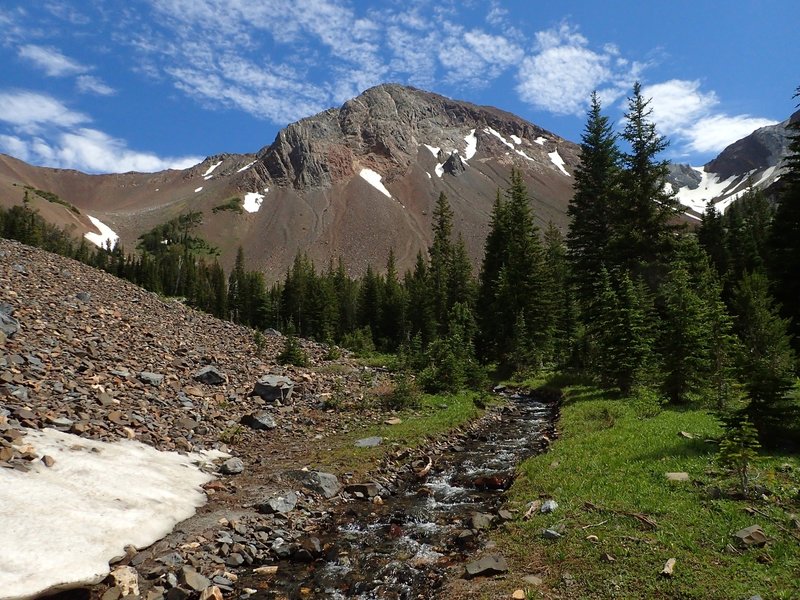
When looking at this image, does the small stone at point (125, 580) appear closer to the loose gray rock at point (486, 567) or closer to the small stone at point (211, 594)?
the small stone at point (211, 594)

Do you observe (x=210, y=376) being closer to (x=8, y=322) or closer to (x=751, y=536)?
(x=8, y=322)

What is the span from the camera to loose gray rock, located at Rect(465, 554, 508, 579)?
8.74m

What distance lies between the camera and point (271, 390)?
894 inches

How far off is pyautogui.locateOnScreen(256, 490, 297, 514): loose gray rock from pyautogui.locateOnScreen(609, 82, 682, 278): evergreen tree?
2761 cm

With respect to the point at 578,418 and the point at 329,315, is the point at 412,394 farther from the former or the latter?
the point at 329,315

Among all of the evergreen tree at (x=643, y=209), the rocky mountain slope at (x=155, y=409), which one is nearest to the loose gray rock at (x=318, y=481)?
the rocky mountain slope at (x=155, y=409)

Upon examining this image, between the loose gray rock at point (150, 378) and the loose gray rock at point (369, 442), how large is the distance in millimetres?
8837

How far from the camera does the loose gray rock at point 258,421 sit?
1939 cm

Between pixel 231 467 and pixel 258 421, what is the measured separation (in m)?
4.64

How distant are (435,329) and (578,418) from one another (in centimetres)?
4645

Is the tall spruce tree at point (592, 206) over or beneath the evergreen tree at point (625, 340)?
over

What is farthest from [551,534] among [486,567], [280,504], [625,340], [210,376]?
[210,376]

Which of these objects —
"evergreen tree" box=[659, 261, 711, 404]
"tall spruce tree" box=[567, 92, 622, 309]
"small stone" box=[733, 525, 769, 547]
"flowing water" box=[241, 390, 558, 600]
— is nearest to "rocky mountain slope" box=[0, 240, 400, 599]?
"flowing water" box=[241, 390, 558, 600]

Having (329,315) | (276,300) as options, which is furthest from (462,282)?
(276,300)
